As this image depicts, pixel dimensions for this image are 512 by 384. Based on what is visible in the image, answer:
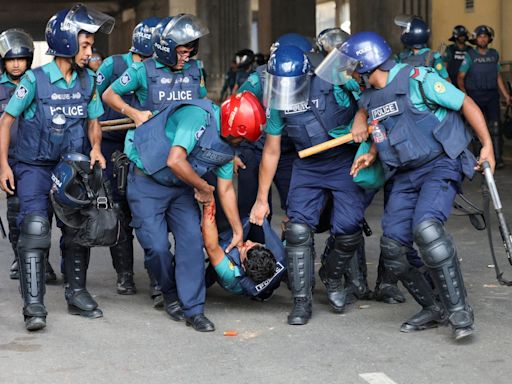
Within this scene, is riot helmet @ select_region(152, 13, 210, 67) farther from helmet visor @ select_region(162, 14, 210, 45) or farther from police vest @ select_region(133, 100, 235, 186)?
police vest @ select_region(133, 100, 235, 186)

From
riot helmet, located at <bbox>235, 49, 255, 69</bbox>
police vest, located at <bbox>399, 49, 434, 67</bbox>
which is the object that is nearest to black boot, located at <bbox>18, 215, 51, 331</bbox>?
police vest, located at <bbox>399, 49, 434, 67</bbox>

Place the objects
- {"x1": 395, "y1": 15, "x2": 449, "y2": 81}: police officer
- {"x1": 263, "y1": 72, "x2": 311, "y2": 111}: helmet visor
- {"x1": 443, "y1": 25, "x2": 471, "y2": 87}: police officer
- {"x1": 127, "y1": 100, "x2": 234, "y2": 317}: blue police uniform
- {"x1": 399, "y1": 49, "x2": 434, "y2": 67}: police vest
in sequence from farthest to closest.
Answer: {"x1": 443, "y1": 25, "x2": 471, "y2": 87}: police officer → {"x1": 395, "y1": 15, "x2": 449, "y2": 81}: police officer → {"x1": 399, "y1": 49, "x2": 434, "y2": 67}: police vest → {"x1": 263, "y1": 72, "x2": 311, "y2": 111}: helmet visor → {"x1": 127, "y1": 100, "x2": 234, "y2": 317}: blue police uniform

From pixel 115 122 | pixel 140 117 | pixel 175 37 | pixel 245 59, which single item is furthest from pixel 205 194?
pixel 245 59

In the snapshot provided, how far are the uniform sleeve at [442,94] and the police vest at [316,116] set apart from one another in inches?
30.4

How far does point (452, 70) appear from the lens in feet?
50.6

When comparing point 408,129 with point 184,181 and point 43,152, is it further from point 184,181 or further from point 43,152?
point 43,152

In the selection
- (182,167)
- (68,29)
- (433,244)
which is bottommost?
(433,244)

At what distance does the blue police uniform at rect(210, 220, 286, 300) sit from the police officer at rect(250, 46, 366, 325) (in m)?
0.22

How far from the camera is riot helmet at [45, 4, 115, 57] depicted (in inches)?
261

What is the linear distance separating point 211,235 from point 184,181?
22.2 inches

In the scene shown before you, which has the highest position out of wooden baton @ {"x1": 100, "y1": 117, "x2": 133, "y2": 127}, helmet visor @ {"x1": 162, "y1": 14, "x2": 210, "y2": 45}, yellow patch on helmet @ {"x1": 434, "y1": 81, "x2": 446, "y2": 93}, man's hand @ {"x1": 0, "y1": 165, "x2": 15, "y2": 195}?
helmet visor @ {"x1": 162, "y1": 14, "x2": 210, "y2": 45}

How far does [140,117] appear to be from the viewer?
Result: 23.4 feet

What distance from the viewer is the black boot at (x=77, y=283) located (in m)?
6.80

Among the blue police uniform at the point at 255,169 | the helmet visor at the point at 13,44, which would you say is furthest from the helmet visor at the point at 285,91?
the helmet visor at the point at 13,44
